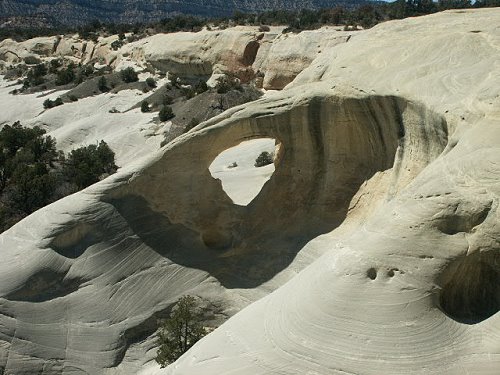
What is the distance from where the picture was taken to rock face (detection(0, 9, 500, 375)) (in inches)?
175

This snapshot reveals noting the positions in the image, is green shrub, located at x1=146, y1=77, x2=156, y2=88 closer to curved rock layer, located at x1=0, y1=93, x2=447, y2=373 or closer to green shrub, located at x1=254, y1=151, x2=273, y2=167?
green shrub, located at x1=254, y1=151, x2=273, y2=167

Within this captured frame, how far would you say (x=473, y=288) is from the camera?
4.99 metres

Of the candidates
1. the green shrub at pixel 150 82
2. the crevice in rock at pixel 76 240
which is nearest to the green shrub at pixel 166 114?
the green shrub at pixel 150 82

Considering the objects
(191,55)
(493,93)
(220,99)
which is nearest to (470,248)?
(493,93)

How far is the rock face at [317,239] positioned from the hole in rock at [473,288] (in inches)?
0.5

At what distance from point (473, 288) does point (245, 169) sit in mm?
13317

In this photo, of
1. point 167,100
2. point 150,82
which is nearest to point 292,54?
point 167,100

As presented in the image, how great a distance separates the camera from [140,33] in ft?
160

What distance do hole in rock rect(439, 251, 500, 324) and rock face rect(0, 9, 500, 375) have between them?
1 cm

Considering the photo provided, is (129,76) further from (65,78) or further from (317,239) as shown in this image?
(317,239)

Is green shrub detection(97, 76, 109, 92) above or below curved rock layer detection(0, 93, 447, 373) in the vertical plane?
below

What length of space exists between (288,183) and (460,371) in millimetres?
5164

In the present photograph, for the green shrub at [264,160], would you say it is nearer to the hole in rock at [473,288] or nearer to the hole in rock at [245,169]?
the hole in rock at [245,169]

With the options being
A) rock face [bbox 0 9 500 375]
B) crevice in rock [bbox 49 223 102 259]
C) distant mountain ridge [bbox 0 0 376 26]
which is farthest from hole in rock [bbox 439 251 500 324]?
distant mountain ridge [bbox 0 0 376 26]
